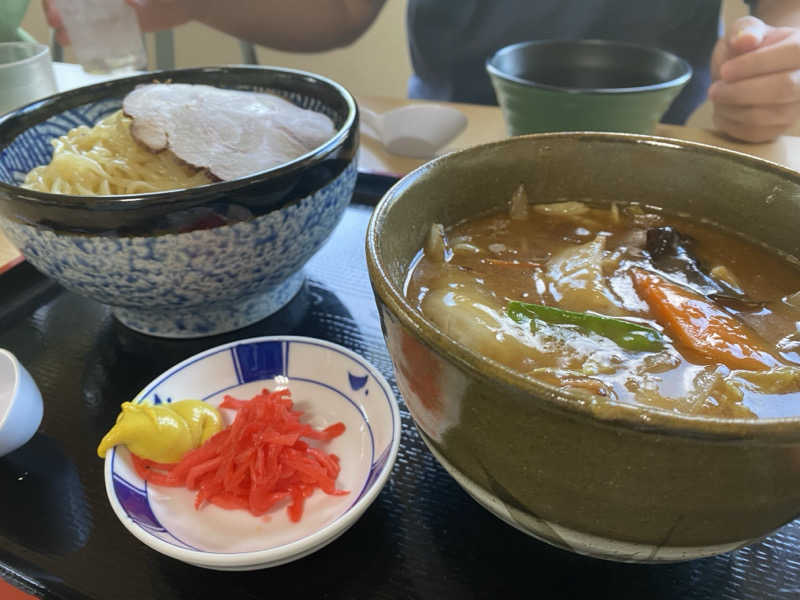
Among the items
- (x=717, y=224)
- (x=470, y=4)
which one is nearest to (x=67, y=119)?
(x=717, y=224)

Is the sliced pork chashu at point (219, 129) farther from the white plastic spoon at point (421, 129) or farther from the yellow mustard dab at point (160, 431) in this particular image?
the white plastic spoon at point (421, 129)

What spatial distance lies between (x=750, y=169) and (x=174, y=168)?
3.48ft

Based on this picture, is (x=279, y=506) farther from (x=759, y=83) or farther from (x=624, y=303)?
(x=759, y=83)

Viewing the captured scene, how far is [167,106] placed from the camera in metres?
1.24

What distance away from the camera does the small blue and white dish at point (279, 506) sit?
78cm

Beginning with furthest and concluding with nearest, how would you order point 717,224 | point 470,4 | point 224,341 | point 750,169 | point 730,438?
point 470,4 → point 224,341 → point 717,224 → point 750,169 → point 730,438

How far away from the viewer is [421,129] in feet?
6.35

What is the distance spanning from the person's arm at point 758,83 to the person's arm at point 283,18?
1.71 metres

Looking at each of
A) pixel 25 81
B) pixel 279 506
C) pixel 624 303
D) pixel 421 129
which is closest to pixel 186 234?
pixel 279 506

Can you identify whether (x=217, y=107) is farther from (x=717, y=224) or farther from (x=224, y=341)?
(x=717, y=224)

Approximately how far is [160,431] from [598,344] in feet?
2.09

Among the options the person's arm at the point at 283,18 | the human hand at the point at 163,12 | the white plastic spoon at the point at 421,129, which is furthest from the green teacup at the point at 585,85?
the human hand at the point at 163,12

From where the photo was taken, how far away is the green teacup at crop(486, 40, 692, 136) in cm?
151

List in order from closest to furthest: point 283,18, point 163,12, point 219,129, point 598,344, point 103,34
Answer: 1. point 598,344
2. point 219,129
3. point 103,34
4. point 163,12
5. point 283,18
